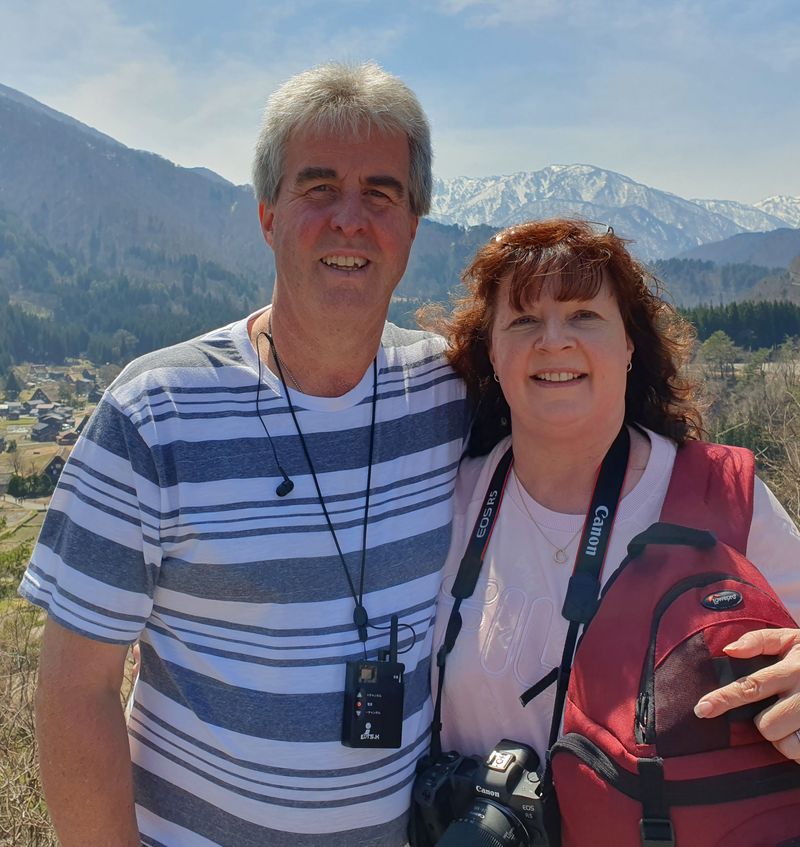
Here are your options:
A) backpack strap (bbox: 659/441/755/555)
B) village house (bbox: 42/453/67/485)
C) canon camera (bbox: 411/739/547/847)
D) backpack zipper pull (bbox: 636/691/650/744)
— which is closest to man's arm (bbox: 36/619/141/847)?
canon camera (bbox: 411/739/547/847)

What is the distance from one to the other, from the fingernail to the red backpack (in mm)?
22

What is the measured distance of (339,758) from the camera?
185cm

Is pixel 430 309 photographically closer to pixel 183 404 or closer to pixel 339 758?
pixel 183 404

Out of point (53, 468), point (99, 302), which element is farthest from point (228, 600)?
point (99, 302)

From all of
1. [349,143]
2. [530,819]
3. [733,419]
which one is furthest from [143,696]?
[733,419]

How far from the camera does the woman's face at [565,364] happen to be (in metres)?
2.01

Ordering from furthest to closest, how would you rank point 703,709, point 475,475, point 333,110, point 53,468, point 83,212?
point 83,212
point 53,468
point 475,475
point 333,110
point 703,709

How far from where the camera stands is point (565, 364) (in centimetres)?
201

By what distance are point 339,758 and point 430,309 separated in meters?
1.59

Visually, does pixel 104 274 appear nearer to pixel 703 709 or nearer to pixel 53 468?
pixel 53 468

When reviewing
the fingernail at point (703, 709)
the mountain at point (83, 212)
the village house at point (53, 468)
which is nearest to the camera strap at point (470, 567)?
the fingernail at point (703, 709)

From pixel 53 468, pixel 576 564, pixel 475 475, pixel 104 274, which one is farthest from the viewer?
pixel 104 274

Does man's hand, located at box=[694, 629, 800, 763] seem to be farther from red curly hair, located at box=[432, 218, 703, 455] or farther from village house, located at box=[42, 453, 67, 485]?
village house, located at box=[42, 453, 67, 485]

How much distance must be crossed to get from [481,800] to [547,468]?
863mm
